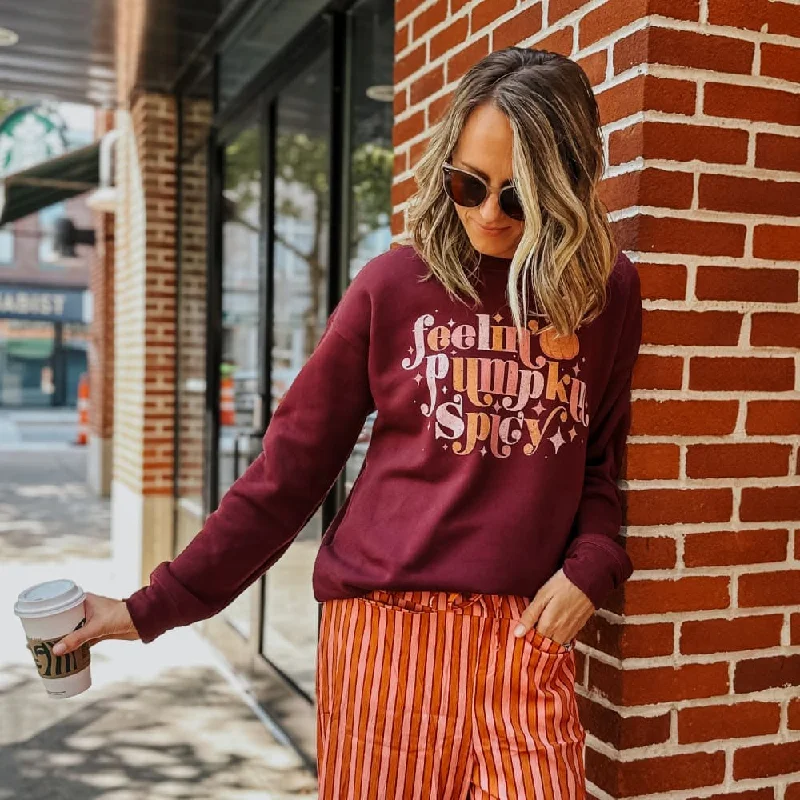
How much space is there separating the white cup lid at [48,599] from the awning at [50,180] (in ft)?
34.1

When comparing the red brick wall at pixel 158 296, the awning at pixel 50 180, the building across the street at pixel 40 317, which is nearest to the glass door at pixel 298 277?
the red brick wall at pixel 158 296

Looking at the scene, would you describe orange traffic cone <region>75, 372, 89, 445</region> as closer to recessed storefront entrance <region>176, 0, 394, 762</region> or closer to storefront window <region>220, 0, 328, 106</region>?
recessed storefront entrance <region>176, 0, 394, 762</region>

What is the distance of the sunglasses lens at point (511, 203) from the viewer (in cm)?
149

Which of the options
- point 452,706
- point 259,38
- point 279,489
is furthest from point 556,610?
point 259,38

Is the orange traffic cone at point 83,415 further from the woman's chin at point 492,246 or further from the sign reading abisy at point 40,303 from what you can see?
the woman's chin at point 492,246

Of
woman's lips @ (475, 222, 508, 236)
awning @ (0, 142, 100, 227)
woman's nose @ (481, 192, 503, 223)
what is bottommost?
woman's lips @ (475, 222, 508, 236)

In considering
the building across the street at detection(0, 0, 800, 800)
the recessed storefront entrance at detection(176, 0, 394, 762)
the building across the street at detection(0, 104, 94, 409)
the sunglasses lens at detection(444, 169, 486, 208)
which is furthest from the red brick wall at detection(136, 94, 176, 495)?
the building across the street at detection(0, 104, 94, 409)

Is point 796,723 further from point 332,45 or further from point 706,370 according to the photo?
point 332,45

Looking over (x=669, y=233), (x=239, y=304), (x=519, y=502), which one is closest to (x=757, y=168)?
(x=669, y=233)

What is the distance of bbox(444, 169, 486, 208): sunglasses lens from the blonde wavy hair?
47mm

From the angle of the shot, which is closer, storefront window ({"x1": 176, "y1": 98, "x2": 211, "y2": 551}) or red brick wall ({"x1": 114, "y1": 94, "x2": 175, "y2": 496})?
storefront window ({"x1": 176, "y1": 98, "x2": 211, "y2": 551})

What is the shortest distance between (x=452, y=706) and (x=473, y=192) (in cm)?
77

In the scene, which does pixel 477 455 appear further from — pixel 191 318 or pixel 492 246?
pixel 191 318

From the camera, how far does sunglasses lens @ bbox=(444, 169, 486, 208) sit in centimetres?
151
